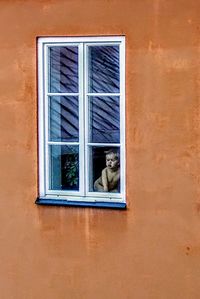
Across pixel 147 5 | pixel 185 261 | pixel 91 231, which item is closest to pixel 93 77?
pixel 147 5

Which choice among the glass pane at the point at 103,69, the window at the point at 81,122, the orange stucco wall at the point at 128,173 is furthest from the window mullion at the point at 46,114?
the glass pane at the point at 103,69

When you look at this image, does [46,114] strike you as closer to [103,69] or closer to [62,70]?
[62,70]

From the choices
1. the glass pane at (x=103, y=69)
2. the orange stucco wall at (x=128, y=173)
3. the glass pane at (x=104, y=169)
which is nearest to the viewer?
the orange stucco wall at (x=128, y=173)

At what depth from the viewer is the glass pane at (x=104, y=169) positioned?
7.41 meters

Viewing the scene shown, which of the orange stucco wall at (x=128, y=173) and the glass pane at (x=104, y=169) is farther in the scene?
the glass pane at (x=104, y=169)

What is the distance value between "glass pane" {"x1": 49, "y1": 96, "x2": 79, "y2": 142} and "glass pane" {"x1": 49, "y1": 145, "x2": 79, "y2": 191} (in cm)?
11

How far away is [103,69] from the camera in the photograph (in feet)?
24.1

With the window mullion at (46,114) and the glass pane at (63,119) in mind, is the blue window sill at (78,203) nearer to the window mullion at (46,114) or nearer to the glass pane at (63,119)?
the window mullion at (46,114)

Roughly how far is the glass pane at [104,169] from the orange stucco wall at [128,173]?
0.65 ft

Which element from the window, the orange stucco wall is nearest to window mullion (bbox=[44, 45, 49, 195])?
the window

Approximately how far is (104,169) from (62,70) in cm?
106

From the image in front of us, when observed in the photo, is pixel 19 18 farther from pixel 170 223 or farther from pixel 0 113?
pixel 170 223

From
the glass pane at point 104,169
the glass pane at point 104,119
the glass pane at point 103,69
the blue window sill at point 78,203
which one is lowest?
the blue window sill at point 78,203

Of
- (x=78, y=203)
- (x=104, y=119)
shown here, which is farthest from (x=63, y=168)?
(x=104, y=119)
